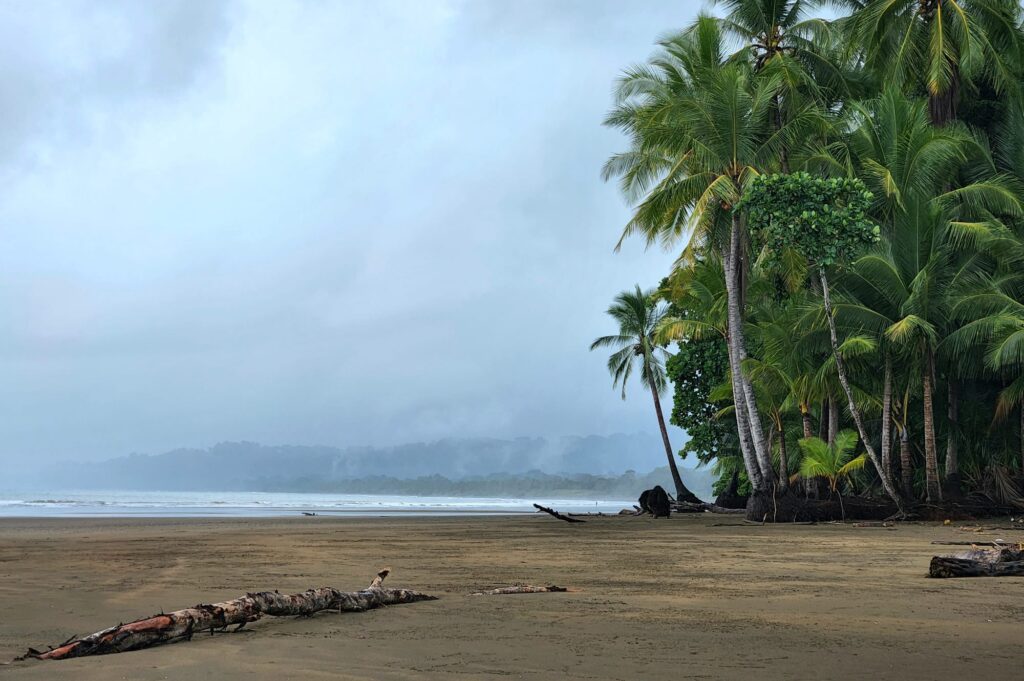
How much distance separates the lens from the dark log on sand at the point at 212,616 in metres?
4.92

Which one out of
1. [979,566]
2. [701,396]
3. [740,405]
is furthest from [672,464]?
[979,566]

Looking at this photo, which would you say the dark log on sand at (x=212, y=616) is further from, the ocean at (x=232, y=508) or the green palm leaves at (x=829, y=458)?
the ocean at (x=232, y=508)

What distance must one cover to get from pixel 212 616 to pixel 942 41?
25798mm

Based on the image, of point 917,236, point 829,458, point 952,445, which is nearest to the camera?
point 917,236

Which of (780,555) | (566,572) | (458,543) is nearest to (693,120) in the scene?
(458,543)

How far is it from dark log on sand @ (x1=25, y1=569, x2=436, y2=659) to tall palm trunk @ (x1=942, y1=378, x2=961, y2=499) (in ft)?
66.7

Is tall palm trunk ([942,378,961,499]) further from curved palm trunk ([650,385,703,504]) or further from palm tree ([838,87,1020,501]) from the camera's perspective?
curved palm trunk ([650,385,703,504])

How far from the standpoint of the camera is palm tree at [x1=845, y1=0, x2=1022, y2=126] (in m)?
26.1

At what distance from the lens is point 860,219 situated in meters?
→ 21.8

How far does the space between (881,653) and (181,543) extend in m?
13.7

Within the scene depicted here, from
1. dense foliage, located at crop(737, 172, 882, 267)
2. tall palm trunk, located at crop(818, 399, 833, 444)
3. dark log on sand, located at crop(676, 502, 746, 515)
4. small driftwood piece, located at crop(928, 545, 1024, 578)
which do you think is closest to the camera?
small driftwood piece, located at crop(928, 545, 1024, 578)

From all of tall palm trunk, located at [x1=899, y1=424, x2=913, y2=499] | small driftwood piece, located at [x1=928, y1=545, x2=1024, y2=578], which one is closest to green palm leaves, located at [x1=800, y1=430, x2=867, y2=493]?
tall palm trunk, located at [x1=899, y1=424, x2=913, y2=499]

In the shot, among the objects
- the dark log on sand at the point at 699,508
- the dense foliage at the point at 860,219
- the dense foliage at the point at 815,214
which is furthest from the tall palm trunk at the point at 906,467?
the dark log on sand at the point at 699,508

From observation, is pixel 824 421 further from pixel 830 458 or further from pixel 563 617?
pixel 563 617
